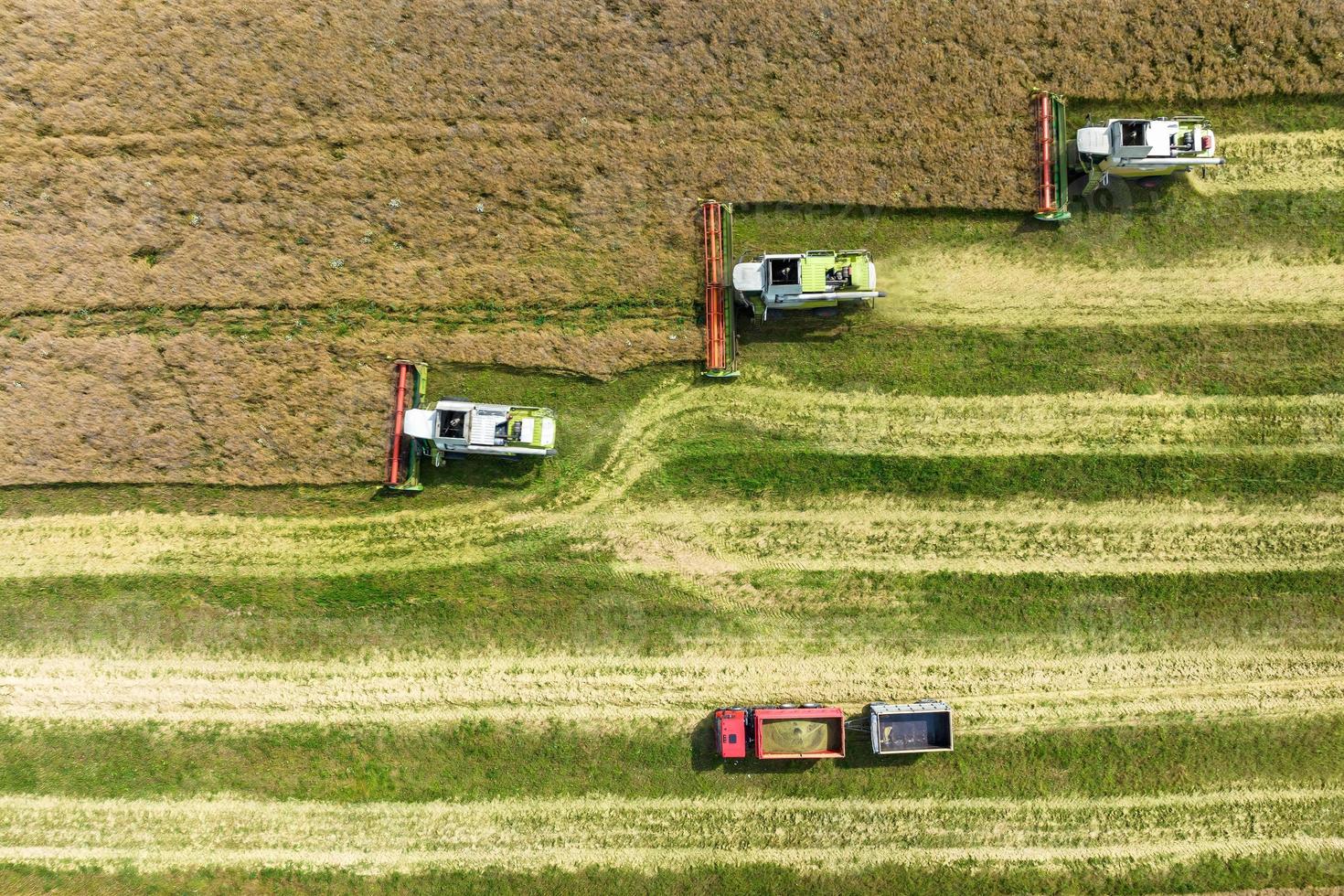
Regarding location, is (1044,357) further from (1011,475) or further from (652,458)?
(652,458)

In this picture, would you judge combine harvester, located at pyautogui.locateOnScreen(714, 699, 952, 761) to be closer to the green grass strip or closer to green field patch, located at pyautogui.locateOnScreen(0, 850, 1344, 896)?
the green grass strip

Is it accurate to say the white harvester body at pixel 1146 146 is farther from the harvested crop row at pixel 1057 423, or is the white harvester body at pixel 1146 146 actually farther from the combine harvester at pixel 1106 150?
the harvested crop row at pixel 1057 423

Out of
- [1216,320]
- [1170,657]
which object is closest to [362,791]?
[1170,657]

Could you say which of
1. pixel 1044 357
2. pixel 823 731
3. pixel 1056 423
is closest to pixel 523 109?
pixel 1044 357

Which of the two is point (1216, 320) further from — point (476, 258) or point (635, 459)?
point (476, 258)

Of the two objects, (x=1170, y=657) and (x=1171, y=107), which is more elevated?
(x=1171, y=107)

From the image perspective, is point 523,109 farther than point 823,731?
Yes
